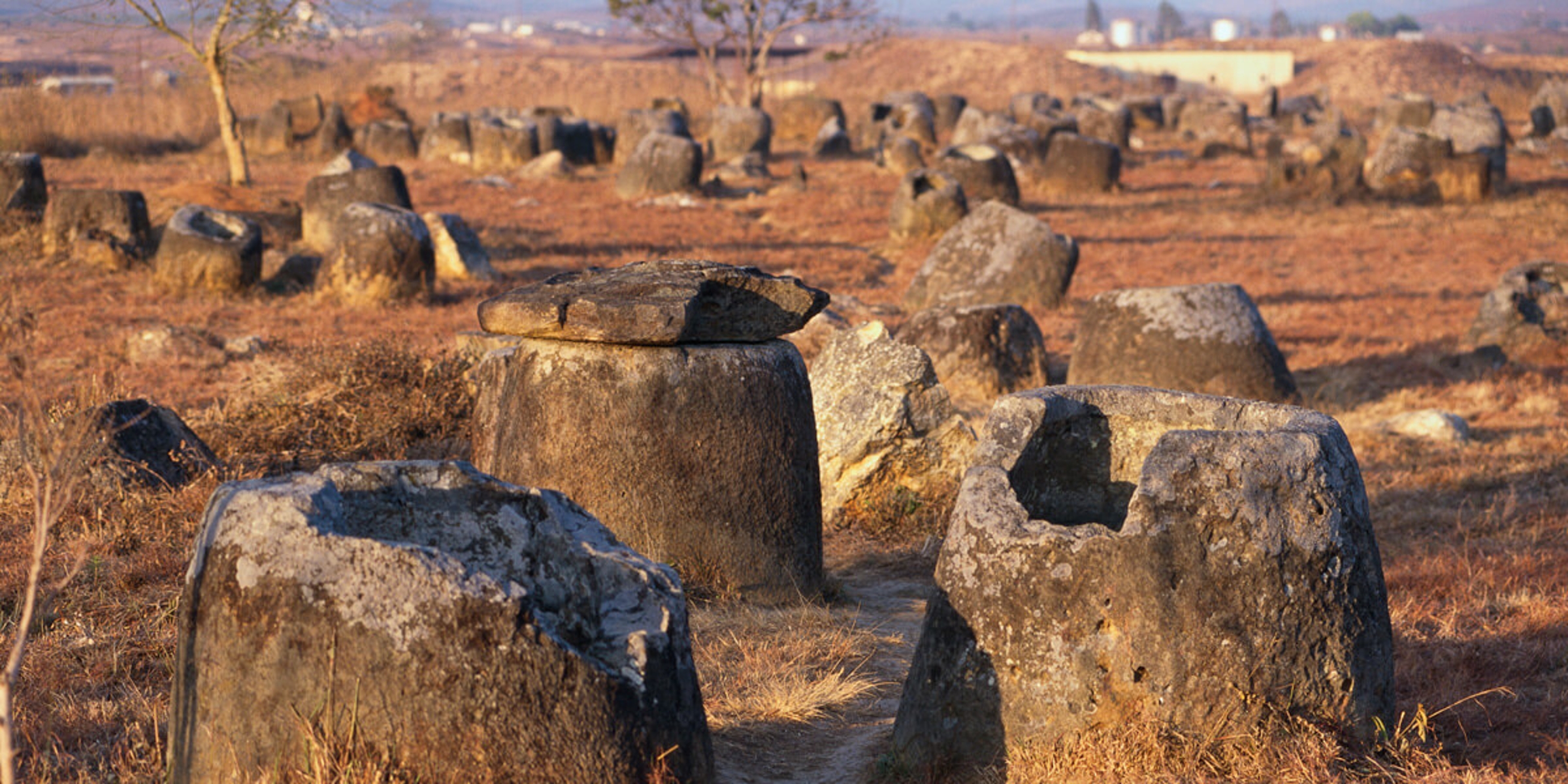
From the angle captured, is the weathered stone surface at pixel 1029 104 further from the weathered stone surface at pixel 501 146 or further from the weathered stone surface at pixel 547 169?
the weathered stone surface at pixel 547 169

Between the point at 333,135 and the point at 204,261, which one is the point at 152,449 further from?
the point at 333,135

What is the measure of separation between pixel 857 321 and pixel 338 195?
8273 millimetres

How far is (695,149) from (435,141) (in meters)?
8.57

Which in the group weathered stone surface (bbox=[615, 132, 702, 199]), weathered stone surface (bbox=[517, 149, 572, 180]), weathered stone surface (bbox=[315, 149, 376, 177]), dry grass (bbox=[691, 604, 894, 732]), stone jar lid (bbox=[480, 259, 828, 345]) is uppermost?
stone jar lid (bbox=[480, 259, 828, 345])

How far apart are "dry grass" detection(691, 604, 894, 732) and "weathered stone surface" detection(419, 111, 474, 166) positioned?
87.0ft

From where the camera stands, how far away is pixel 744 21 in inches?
1556

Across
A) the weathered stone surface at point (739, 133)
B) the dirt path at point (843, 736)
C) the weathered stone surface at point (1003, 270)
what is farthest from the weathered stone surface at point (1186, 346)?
the weathered stone surface at point (739, 133)

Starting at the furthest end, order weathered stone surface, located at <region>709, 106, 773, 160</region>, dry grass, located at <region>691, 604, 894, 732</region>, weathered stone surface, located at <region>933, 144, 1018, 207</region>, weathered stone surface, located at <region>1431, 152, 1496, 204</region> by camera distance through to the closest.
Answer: weathered stone surface, located at <region>709, 106, 773, 160</region> → weathered stone surface, located at <region>1431, 152, 1496, 204</region> → weathered stone surface, located at <region>933, 144, 1018, 207</region> → dry grass, located at <region>691, 604, 894, 732</region>

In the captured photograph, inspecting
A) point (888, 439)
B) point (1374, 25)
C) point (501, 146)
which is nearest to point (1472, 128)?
point (501, 146)

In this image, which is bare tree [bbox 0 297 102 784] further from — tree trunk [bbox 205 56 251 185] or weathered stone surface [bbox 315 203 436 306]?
tree trunk [bbox 205 56 251 185]

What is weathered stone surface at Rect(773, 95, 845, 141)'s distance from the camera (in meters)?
38.4

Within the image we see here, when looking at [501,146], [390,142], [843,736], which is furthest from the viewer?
[390,142]

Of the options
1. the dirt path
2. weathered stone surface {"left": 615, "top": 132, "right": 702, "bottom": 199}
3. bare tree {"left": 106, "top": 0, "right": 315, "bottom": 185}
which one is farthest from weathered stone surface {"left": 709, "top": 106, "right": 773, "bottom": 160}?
the dirt path

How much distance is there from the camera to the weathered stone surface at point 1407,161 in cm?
2494
